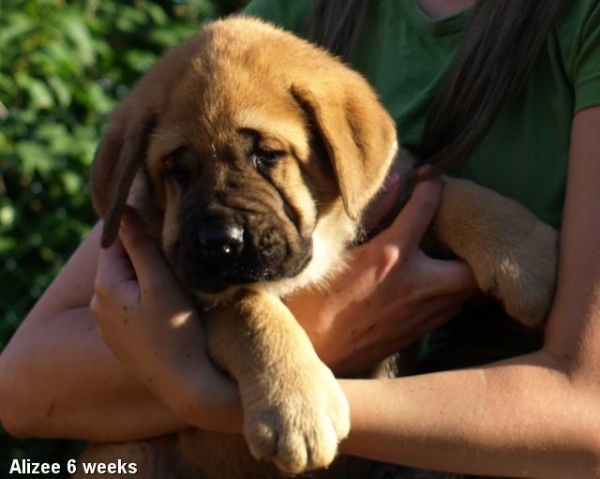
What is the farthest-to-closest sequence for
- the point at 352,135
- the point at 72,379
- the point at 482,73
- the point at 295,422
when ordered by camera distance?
the point at 72,379 → the point at 482,73 → the point at 352,135 → the point at 295,422

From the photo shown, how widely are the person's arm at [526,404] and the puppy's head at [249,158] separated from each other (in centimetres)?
40

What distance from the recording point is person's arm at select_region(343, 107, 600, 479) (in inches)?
101

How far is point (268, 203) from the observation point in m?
2.74

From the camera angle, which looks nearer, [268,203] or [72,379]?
[268,203]

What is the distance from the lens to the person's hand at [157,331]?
8.82 feet

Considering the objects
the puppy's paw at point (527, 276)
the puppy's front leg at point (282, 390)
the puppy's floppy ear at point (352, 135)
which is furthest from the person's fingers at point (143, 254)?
the puppy's paw at point (527, 276)

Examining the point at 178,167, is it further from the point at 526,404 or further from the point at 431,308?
the point at 526,404

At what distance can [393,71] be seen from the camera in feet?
10.6

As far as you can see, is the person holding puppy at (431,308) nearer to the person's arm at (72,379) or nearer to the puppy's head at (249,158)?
the person's arm at (72,379)

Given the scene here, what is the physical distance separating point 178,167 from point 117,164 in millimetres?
203

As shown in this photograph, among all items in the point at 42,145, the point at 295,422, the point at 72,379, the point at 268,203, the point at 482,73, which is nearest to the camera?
the point at 295,422

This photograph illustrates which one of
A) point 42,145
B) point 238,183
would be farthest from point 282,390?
point 42,145

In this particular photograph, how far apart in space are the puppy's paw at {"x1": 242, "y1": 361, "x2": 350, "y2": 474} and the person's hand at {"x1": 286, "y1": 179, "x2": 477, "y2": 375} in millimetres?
308

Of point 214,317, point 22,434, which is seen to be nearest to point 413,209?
point 214,317
